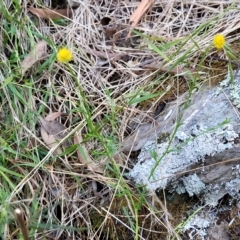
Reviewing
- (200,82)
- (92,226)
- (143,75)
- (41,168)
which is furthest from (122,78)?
(92,226)

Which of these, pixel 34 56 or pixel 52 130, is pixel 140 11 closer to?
pixel 34 56

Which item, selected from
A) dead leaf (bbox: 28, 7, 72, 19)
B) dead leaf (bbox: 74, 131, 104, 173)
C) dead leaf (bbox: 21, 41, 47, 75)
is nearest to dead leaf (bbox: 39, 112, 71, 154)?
dead leaf (bbox: 74, 131, 104, 173)

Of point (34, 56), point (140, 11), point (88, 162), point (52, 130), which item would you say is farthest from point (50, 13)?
point (88, 162)

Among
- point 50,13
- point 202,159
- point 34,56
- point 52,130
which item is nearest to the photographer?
point 202,159

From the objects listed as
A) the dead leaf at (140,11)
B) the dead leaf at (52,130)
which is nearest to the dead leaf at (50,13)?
the dead leaf at (140,11)

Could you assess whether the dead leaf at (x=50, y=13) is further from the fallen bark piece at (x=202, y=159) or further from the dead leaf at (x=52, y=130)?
the fallen bark piece at (x=202, y=159)
